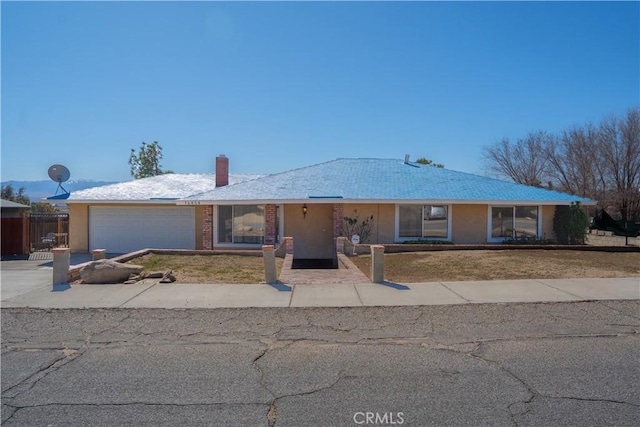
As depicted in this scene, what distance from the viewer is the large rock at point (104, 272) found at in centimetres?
1009

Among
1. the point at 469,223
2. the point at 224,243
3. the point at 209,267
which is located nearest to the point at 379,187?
the point at 469,223

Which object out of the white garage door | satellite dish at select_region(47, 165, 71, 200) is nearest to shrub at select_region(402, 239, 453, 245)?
the white garage door

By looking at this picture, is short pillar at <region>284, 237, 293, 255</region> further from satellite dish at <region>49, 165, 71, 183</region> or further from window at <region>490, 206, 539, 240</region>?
satellite dish at <region>49, 165, 71, 183</region>

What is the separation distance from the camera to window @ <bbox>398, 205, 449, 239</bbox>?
19.3 meters

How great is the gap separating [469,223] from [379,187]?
4.14 m

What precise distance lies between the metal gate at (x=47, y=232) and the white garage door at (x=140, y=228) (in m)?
3.46

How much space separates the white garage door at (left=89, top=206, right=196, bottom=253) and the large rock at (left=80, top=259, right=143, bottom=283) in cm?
1033

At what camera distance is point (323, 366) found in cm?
525

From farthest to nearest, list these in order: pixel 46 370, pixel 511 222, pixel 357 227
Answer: pixel 511 222 < pixel 357 227 < pixel 46 370

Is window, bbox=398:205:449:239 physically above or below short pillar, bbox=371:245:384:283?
above

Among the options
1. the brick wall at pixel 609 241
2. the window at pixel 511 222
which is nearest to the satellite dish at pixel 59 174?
the window at pixel 511 222

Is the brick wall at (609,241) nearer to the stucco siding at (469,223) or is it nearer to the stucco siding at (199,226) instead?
the stucco siding at (469,223)

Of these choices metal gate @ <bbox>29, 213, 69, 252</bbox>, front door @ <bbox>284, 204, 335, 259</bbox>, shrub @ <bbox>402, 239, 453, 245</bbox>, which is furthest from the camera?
metal gate @ <bbox>29, 213, 69, 252</bbox>

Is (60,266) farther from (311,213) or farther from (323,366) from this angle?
(311,213)
